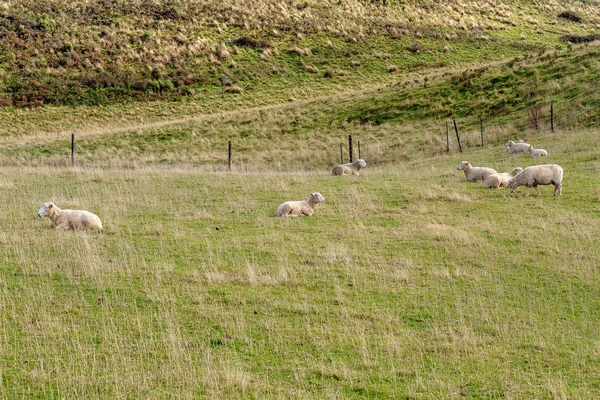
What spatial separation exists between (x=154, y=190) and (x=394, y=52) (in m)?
52.0

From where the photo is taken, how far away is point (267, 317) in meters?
10.4

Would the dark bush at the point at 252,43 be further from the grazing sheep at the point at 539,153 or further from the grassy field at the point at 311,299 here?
the grassy field at the point at 311,299

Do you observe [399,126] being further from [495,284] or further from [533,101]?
[495,284]

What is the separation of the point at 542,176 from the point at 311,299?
1150cm

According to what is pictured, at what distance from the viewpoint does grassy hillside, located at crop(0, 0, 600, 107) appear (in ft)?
193

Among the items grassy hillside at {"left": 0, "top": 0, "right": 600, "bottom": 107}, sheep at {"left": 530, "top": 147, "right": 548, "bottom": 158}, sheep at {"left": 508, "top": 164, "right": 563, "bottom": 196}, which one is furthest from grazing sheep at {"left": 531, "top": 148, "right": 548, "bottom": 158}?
grassy hillside at {"left": 0, "top": 0, "right": 600, "bottom": 107}

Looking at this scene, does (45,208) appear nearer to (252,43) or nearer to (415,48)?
(252,43)

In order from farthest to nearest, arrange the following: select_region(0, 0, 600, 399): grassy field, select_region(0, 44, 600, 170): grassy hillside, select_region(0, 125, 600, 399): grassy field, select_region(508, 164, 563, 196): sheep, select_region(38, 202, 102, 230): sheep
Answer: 1. select_region(0, 44, 600, 170): grassy hillside
2. select_region(508, 164, 563, 196): sheep
3. select_region(38, 202, 102, 230): sheep
4. select_region(0, 0, 600, 399): grassy field
5. select_region(0, 125, 600, 399): grassy field

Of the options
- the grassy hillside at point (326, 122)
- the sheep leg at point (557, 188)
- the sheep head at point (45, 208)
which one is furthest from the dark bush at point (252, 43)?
the sheep head at point (45, 208)

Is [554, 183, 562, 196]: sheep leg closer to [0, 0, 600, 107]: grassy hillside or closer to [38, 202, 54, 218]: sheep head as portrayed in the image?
[38, 202, 54, 218]: sheep head

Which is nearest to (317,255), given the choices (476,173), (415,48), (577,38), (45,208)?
(45,208)

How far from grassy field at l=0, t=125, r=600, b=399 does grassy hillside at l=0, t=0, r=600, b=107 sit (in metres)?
40.1

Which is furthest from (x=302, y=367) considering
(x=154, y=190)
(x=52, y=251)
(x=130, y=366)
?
(x=154, y=190)

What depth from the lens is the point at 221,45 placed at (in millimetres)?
68125
